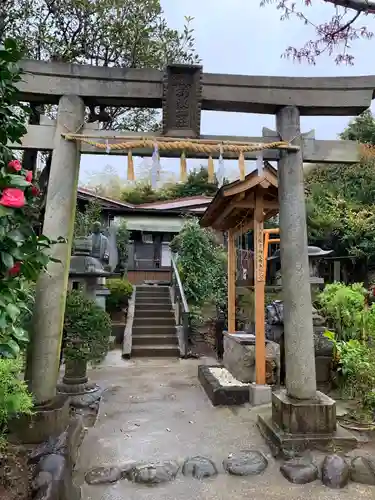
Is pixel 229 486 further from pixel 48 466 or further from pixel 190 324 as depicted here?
pixel 190 324

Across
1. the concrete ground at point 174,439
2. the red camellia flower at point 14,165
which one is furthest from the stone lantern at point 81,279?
the red camellia flower at point 14,165

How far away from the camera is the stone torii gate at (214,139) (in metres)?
4.13

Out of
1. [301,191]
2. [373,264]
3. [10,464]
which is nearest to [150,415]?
[10,464]

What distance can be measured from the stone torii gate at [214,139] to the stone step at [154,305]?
9041 mm

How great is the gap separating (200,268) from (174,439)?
9.27 m

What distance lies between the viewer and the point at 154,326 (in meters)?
11.8

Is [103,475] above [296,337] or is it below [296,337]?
below

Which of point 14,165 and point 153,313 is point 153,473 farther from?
point 153,313

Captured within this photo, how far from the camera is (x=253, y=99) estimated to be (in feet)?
15.0

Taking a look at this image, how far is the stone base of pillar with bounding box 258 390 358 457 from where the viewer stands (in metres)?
3.99

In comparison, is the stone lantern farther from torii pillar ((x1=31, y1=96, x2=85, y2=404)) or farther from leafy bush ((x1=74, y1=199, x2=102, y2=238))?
torii pillar ((x1=31, y1=96, x2=85, y2=404))

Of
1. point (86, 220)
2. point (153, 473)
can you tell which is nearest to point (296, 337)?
point (153, 473)

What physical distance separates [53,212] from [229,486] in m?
3.25

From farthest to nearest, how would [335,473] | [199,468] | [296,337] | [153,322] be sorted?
[153,322] → [296,337] → [199,468] → [335,473]
